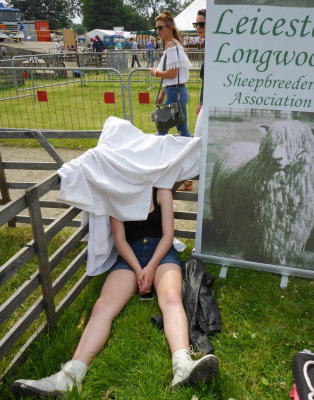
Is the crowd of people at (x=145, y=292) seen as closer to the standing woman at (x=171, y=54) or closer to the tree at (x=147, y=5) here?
the standing woman at (x=171, y=54)

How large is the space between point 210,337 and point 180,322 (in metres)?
0.32

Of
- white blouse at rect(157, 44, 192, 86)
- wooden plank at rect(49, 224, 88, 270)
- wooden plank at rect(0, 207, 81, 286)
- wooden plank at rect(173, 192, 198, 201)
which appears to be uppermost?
white blouse at rect(157, 44, 192, 86)

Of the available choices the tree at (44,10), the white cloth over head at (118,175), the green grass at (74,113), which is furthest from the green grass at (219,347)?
the tree at (44,10)

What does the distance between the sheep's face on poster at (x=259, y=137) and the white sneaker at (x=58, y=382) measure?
154 centimetres

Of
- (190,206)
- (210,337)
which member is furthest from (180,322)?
(190,206)

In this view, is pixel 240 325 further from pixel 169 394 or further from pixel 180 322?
pixel 169 394

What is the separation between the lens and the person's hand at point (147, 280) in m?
2.62

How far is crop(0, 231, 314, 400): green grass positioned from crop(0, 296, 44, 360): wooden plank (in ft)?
0.61

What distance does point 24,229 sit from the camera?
412 cm

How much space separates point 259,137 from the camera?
266 centimetres

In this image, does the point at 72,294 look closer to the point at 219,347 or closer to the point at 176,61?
the point at 219,347

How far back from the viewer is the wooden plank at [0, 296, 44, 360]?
2.02 meters

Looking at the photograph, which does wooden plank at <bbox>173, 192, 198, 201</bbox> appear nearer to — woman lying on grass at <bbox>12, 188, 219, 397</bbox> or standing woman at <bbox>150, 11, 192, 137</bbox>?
woman lying on grass at <bbox>12, 188, 219, 397</bbox>

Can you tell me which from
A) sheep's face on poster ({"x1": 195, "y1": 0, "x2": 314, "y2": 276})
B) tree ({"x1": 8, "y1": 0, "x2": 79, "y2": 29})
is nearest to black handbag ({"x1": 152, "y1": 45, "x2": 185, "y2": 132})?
sheep's face on poster ({"x1": 195, "y1": 0, "x2": 314, "y2": 276})
